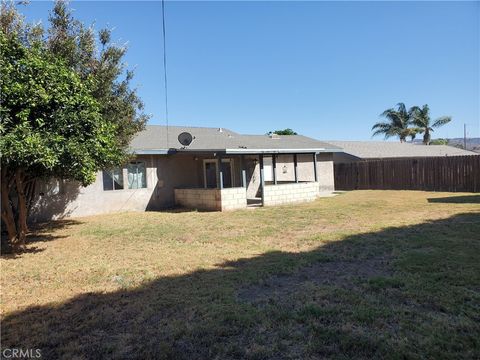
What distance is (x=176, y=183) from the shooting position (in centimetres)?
1759

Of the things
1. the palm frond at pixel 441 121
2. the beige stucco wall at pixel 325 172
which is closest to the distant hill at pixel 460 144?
the palm frond at pixel 441 121

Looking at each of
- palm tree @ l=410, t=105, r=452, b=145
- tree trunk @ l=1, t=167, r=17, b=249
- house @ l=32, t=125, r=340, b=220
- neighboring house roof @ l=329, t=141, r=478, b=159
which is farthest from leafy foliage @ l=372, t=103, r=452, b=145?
tree trunk @ l=1, t=167, r=17, b=249

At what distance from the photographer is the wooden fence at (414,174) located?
805 inches

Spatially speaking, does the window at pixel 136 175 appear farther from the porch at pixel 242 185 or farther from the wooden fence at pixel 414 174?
the wooden fence at pixel 414 174

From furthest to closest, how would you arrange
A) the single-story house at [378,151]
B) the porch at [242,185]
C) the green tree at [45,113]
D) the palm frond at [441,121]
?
1. the palm frond at [441,121]
2. the single-story house at [378,151]
3. the porch at [242,185]
4. the green tree at [45,113]

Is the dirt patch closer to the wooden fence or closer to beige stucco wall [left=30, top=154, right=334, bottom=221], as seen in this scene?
beige stucco wall [left=30, top=154, right=334, bottom=221]

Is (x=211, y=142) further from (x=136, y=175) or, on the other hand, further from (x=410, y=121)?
(x=410, y=121)

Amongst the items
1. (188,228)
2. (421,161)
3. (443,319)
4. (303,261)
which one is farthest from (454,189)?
(443,319)

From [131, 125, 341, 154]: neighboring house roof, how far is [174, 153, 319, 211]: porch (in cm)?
55

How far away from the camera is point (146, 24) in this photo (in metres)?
12.6

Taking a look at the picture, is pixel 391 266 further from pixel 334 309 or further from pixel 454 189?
pixel 454 189

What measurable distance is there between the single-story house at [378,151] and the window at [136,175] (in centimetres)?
1627

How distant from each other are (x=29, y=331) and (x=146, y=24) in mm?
10843

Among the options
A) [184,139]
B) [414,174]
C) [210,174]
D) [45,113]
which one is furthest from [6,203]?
[414,174]
